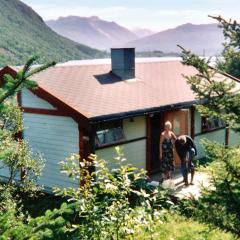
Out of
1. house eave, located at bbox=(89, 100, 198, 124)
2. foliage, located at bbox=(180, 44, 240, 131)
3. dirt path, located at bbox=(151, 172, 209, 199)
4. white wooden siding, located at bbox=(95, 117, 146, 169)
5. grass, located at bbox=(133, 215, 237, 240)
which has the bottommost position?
dirt path, located at bbox=(151, 172, 209, 199)

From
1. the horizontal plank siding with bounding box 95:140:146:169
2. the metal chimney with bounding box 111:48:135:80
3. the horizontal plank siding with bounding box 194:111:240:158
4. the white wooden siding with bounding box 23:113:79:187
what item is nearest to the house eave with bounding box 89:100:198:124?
the white wooden siding with bounding box 23:113:79:187

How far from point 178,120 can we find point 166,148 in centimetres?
395

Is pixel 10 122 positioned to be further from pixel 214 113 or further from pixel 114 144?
pixel 214 113

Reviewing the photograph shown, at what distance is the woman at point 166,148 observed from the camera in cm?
1222

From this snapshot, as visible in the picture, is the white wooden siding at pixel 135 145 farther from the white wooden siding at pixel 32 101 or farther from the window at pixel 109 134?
the white wooden siding at pixel 32 101

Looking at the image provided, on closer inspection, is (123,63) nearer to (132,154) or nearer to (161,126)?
(161,126)

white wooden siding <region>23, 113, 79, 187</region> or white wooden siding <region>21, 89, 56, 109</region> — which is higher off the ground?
white wooden siding <region>21, 89, 56, 109</region>

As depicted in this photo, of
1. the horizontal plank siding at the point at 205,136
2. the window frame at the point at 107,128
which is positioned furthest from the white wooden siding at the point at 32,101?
the horizontal plank siding at the point at 205,136

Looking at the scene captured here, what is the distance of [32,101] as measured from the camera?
46.8ft

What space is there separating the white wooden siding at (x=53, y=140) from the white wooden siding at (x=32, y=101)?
0.34 metres

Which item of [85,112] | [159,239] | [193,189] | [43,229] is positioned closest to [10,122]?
[85,112]

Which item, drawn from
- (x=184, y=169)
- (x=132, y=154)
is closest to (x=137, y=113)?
(x=132, y=154)

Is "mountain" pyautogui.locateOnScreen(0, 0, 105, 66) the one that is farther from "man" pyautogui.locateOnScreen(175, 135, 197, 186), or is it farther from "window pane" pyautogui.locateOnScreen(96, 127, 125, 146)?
"man" pyautogui.locateOnScreen(175, 135, 197, 186)

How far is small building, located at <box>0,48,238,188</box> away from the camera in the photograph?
13.0 m
